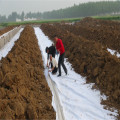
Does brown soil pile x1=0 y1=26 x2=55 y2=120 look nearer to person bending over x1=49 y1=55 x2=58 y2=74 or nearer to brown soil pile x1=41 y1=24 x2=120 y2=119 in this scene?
person bending over x1=49 y1=55 x2=58 y2=74

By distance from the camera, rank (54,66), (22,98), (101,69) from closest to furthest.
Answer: (22,98), (101,69), (54,66)

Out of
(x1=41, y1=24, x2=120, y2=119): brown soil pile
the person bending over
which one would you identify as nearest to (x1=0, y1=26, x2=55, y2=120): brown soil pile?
the person bending over

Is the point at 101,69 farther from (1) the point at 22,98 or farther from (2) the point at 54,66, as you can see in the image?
(1) the point at 22,98

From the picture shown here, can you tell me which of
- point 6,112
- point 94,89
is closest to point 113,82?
point 94,89

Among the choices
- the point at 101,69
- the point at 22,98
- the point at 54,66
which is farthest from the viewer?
the point at 54,66

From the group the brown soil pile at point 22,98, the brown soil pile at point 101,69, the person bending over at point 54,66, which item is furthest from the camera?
the person bending over at point 54,66

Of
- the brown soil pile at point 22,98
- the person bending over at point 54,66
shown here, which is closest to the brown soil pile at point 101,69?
the person bending over at point 54,66

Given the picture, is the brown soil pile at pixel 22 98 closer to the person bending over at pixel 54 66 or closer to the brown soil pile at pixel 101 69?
the person bending over at pixel 54 66

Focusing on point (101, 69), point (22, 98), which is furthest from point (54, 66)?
point (22, 98)

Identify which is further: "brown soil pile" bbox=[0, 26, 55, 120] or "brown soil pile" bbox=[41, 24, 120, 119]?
"brown soil pile" bbox=[41, 24, 120, 119]

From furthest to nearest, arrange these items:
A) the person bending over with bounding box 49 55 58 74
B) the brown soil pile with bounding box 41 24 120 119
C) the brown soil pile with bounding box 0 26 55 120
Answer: the person bending over with bounding box 49 55 58 74
the brown soil pile with bounding box 41 24 120 119
the brown soil pile with bounding box 0 26 55 120

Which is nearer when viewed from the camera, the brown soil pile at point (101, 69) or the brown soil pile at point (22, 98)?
the brown soil pile at point (22, 98)

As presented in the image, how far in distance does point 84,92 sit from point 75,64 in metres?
3.20

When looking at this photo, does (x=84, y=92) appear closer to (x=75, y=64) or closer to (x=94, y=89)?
(x=94, y=89)
